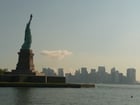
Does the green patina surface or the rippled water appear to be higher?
the green patina surface

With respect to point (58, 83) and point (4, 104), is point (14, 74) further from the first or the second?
point (4, 104)

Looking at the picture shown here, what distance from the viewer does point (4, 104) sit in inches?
1631

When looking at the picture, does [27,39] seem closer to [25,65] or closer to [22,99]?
[25,65]

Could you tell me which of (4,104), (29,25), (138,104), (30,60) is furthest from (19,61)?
(4,104)

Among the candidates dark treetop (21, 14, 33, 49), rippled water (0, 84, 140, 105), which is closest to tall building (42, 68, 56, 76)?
dark treetop (21, 14, 33, 49)

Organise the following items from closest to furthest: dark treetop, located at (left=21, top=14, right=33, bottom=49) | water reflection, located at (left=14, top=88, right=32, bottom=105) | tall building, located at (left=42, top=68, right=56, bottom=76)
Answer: water reflection, located at (left=14, top=88, right=32, bottom=105) < dark treetop, located at (left=21, top=14, right=33, bottom=49) < tall building, located at (left=42, top=68, right=56, bottom=76)

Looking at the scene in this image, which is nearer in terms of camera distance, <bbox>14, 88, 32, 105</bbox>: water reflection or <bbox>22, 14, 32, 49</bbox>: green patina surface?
<bbox>14, 88, 32, 105</bbox>: water reflection

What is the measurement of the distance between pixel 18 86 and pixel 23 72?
8.51m

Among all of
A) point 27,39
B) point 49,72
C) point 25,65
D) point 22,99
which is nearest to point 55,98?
point 22,99

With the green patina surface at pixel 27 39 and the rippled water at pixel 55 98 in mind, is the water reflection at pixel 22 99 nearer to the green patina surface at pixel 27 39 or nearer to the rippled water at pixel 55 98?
the rippled water at pixel 55 98

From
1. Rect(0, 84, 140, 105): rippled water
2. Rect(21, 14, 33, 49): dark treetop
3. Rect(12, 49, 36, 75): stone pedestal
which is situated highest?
Rect(21, 14, 33, 49): dark treetop

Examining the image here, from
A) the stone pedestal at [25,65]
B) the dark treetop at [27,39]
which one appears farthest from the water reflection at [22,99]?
the dark treetop at [27,39]

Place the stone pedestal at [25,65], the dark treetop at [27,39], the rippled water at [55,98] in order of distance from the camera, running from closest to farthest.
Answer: the rippled water at [55,98], the stone pedestal at [25,65], the dark treetop at [27,39]

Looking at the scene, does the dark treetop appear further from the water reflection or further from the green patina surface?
the water reflection
